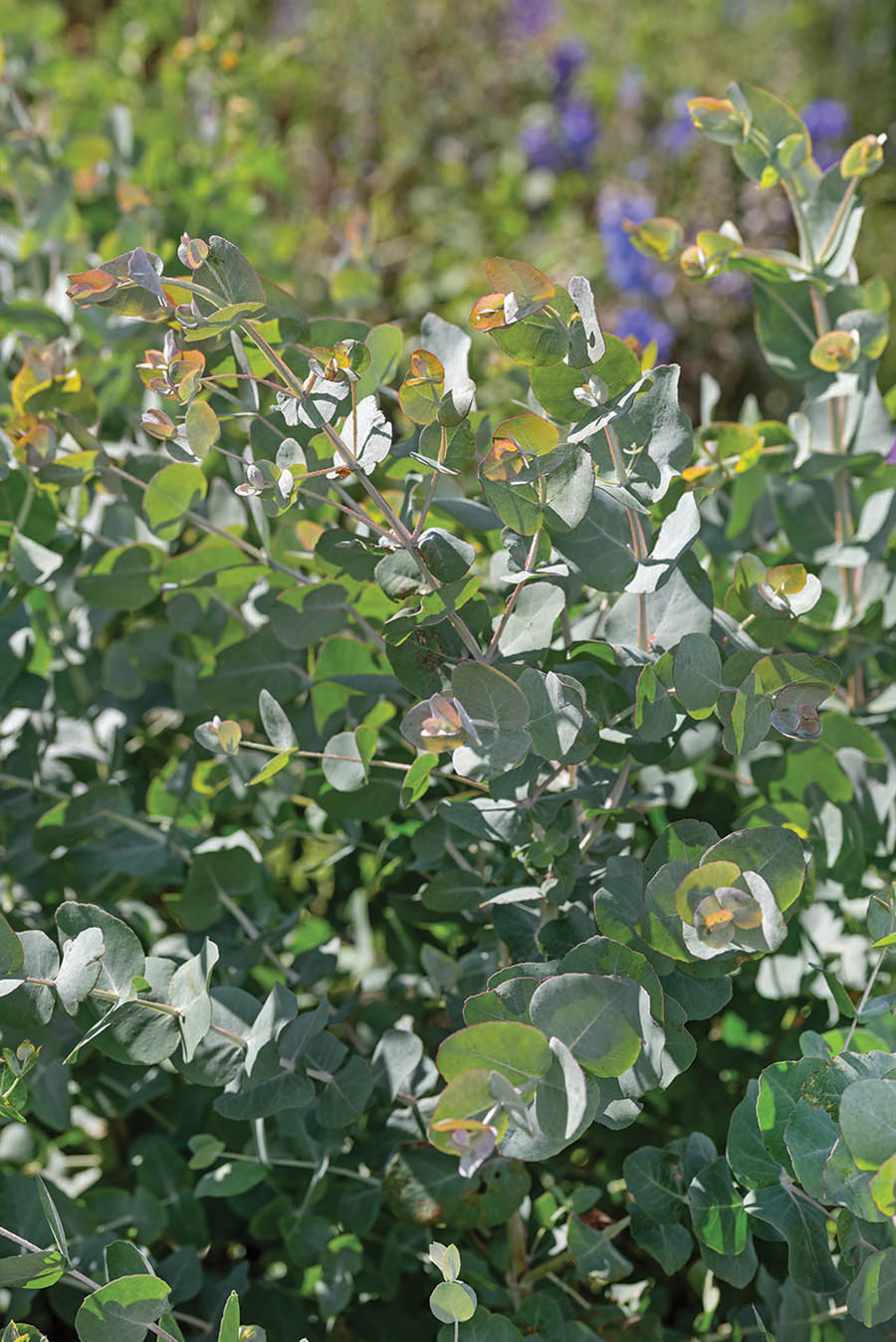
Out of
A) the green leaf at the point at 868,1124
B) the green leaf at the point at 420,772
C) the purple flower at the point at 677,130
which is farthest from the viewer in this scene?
the purple flower at the point at 677,130

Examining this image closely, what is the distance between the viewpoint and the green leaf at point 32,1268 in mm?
493

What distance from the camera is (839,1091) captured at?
1.63ft

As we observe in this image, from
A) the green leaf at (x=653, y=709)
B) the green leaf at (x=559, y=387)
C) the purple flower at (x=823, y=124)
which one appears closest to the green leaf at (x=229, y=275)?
the green leaf at (x=559, y=387)

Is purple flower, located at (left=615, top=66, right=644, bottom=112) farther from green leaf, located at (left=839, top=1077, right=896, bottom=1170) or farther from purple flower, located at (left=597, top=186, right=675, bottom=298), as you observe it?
green leaf, located at (left=839, top=1077, right=896, bottom=1170)

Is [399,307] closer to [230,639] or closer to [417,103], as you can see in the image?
[417,103]

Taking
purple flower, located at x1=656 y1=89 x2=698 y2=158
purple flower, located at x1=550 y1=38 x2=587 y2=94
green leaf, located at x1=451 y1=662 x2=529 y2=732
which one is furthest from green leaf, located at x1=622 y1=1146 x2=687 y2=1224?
purple flower, located at x1=550 y1=38 x2=587 y2=94

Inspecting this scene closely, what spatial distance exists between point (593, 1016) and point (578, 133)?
274cm

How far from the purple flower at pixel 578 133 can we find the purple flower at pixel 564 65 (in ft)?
0.37

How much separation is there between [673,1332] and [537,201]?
2611 mm

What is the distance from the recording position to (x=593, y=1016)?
0.46m

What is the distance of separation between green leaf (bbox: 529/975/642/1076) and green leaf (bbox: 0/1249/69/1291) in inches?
9.0

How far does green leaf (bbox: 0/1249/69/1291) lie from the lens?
1.62ft

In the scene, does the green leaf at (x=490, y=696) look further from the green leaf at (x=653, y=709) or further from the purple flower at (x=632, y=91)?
the purple flower at (x=632, y=91)

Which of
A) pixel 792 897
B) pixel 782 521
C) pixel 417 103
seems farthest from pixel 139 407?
pixel 417 103
